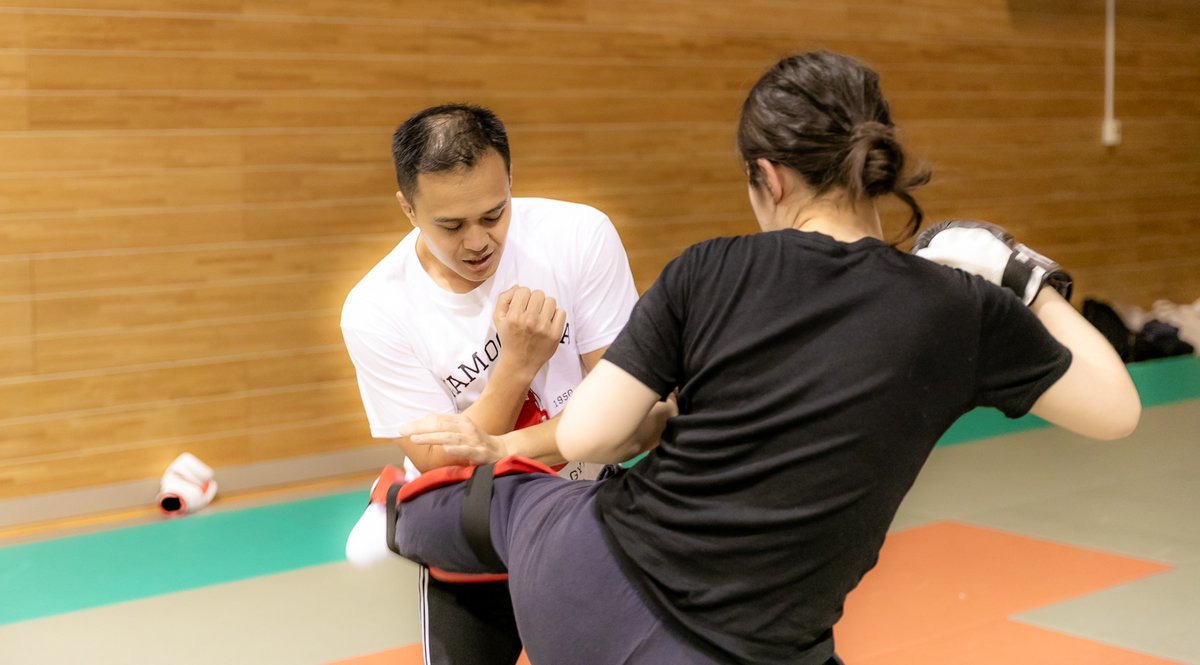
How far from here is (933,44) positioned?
7777mm

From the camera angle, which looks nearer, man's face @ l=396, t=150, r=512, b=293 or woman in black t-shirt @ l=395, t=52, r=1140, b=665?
woman in black t-shirt @ l=395, t=52, r=1140, b=665

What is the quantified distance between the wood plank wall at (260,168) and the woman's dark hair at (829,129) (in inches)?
169

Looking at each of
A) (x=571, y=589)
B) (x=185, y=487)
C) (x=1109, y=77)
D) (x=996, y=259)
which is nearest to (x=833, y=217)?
(x=996, y=259)

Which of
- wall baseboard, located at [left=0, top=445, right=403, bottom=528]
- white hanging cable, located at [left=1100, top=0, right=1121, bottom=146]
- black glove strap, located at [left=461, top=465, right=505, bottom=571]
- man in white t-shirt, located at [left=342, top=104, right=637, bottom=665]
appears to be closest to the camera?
black glove strap, located at [left=461, top=465, right=505, bottom=571]

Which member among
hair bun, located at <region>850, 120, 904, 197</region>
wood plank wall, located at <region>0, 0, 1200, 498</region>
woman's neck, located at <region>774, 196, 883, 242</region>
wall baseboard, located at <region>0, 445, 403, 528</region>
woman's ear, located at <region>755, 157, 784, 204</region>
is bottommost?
wall baseboard, located at <region>0, 445, 403, 528</region>

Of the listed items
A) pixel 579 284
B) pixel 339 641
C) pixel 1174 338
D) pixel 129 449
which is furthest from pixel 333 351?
pixel 1174 338

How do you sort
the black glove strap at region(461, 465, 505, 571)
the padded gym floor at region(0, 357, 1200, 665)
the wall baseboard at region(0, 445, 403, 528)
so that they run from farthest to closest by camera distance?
the wall baseboard at region(0, 445, 403, 528) < the padded gym floor at region(0, 357, 1200, 665) < the black glove strap at region(461, 465, 505, 571)

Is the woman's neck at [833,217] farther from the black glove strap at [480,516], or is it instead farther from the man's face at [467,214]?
the man's face at [467,214]

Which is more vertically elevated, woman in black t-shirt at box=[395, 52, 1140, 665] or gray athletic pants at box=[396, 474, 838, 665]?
woman in black t-shirt at box=[395, 52, 1140, 665]

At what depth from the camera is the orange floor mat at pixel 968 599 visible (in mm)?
3494

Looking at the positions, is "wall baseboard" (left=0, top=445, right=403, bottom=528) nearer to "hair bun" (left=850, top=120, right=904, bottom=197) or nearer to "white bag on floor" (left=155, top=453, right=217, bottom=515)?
"white bag on floor" (left=155, top=453, right=217, bottom=515)

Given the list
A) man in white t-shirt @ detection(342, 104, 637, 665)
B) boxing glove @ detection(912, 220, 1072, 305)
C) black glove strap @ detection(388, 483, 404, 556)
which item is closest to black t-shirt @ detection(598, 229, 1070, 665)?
boxing glove @ detection(912, 220, 1072, 305)

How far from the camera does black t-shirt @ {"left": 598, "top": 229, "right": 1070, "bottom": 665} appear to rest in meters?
1.44

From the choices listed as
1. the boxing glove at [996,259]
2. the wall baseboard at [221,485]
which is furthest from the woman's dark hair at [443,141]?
the wall baseboard at [221,485]
